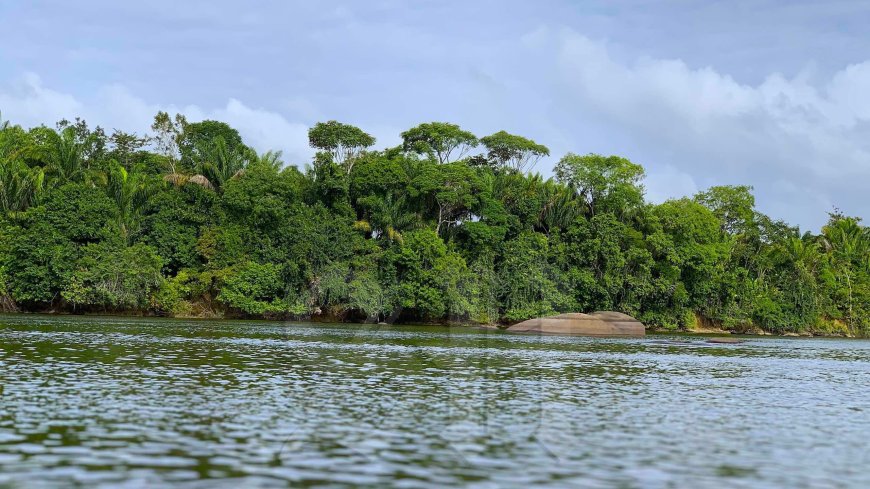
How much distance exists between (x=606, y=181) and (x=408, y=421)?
60.2m

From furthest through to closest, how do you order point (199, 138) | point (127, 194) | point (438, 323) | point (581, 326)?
1. point (199, 138)
2. point (438, 323)
3. point (127, 194)
4. point (581, 326)

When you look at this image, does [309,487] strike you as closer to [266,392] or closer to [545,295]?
[266,392]

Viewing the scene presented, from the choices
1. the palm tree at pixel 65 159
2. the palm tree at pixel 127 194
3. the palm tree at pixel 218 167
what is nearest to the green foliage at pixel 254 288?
the palm tree at pixel 127 194

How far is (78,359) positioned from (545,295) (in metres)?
45.6

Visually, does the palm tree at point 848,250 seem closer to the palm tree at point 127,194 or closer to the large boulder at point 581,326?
the large boulder at point 581,326

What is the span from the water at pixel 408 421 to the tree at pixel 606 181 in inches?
1677

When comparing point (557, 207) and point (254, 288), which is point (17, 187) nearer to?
point (254, 288)

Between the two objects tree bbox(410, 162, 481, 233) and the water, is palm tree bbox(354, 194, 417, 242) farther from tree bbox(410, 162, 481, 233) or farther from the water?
the water

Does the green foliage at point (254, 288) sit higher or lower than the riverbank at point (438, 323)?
higher

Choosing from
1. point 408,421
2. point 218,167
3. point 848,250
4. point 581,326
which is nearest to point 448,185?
point 581,326

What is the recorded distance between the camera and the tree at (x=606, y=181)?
72750 millimetres

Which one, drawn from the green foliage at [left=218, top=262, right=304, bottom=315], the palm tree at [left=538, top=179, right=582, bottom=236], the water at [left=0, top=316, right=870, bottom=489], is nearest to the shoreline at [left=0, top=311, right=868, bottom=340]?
the green foliage at [left=218, top=262, right=304, bottom=315]

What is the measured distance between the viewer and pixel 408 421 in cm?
1573

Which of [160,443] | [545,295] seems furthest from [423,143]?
→ [160,443]
